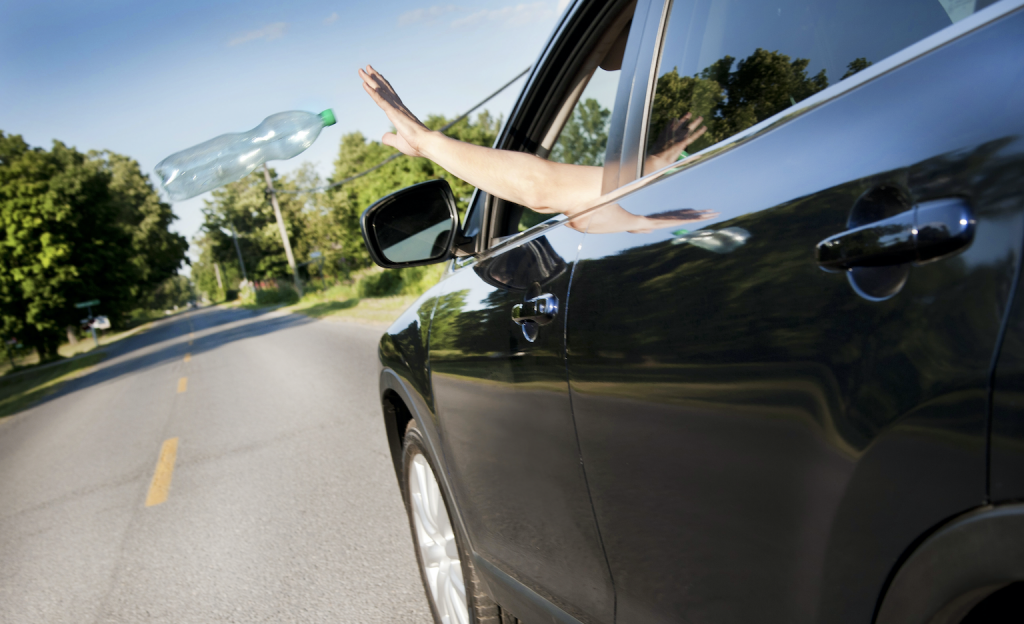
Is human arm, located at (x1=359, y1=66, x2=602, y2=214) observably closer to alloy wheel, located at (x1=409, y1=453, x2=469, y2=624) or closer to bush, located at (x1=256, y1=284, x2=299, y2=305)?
alloy wheel, located at (x1=409, y1=453, x2=469, y2=624)

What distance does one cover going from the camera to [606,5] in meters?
1.75

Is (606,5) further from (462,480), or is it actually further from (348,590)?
(348,590)

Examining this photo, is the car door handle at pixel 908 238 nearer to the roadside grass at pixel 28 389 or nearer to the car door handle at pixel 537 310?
the car door handle at pixel 537 310

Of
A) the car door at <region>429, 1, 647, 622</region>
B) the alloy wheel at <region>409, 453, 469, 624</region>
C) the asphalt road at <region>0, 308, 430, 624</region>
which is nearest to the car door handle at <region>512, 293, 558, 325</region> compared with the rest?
the car door at <region>429, 1, 647, 622</region>

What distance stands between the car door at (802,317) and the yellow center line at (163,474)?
4974 mm

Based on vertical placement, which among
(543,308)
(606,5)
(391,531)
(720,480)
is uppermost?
(606,5)

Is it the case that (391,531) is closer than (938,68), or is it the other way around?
(938,68)

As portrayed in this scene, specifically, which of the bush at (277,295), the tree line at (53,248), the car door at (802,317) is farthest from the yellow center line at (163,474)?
the bush at (277,295)

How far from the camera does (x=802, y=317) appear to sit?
882 millimetres

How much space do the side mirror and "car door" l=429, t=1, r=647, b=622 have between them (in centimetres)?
11

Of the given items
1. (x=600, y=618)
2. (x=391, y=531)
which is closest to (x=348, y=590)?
(x=391, y=531)

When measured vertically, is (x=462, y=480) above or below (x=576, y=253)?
below

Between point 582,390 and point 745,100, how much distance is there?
67 cm

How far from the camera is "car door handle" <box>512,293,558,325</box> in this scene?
4.99ft
